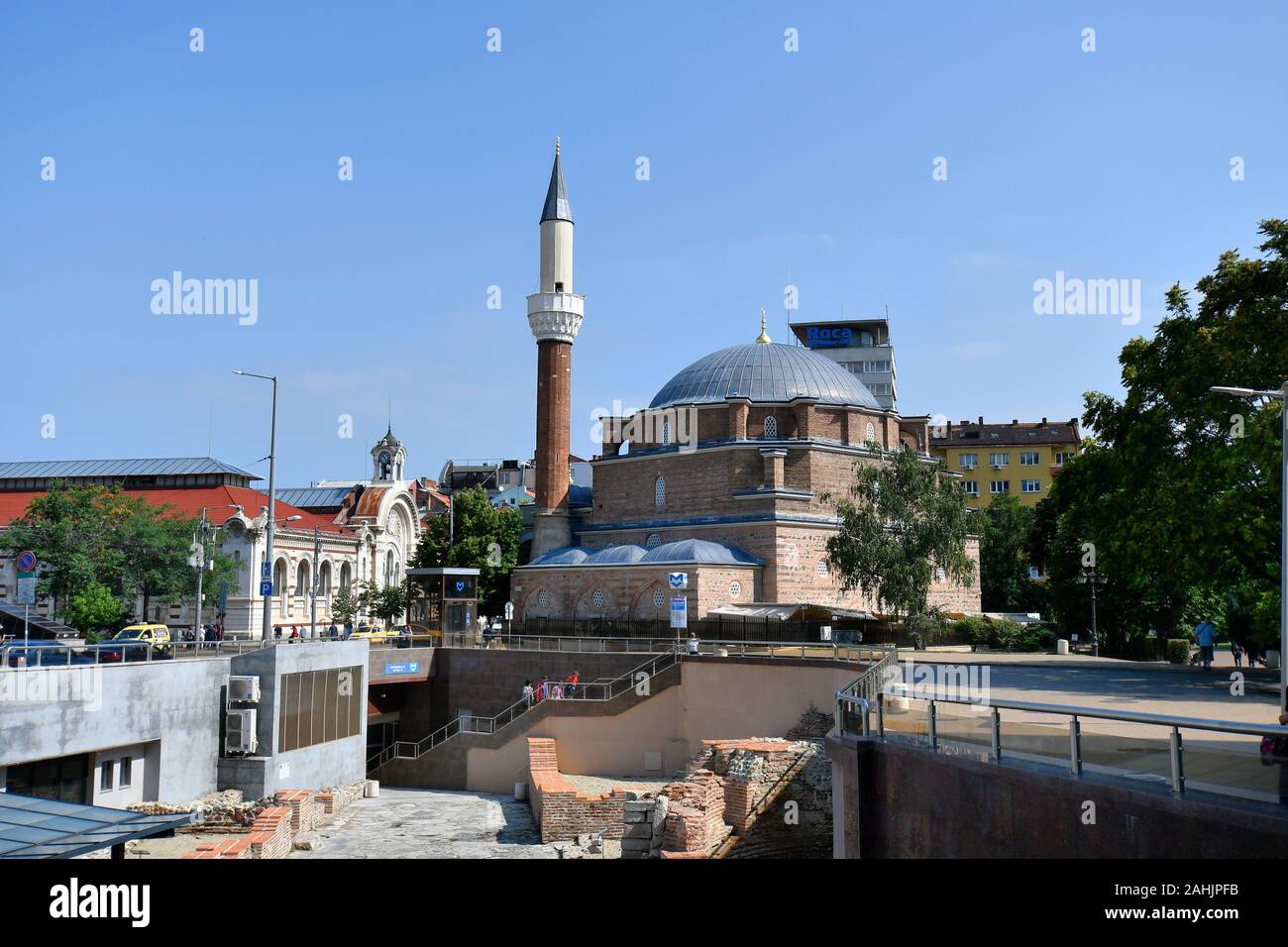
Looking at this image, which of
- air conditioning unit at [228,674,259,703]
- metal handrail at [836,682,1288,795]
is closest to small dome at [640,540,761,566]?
air conditioning unit at [228,674,259,703]

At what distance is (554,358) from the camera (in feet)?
168

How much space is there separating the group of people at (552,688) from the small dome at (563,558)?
1238cm

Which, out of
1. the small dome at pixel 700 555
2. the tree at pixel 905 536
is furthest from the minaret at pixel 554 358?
the tree at pixel 905 536

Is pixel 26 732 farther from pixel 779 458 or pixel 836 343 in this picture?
pixel 836 343

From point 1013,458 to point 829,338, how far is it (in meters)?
21.7

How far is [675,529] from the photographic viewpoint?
4853 cm

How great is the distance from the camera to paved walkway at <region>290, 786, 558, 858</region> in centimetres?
2180

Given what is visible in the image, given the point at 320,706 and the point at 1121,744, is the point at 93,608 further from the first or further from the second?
the point at 1121,744

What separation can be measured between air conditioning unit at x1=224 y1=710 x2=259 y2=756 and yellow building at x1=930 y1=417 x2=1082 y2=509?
6211cm

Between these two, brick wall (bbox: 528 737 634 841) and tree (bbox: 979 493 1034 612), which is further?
tree (bbox: 979 493 1034 612)

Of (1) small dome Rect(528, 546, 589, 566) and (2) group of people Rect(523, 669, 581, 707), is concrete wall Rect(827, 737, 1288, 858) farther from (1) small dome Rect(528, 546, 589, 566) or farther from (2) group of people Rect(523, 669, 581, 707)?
(1) small dome Rect(528, 546, 589, 566)

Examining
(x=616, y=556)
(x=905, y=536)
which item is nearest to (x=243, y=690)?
(x=905, y=536)

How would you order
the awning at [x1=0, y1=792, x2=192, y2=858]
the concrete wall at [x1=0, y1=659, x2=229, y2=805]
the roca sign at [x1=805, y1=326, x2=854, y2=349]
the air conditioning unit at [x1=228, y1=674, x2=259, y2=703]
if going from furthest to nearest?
the roca sign at [x1=805, y1=326, x2=854, y2=349] → the air conditioning unit at [x1=228, y1=674, x2=259, y2=703] → the concrete wall at [x1=0, y1=659, x2=229, y2=805] → the awning at [x1=0, y1=792, x2=192, y2=858]
